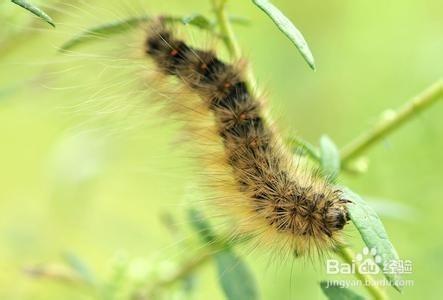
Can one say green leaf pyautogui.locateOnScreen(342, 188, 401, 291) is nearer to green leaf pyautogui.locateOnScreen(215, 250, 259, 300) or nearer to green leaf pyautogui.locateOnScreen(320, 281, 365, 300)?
green leaf pyautogui.locateOnScreen(320, 281, 365, 300)

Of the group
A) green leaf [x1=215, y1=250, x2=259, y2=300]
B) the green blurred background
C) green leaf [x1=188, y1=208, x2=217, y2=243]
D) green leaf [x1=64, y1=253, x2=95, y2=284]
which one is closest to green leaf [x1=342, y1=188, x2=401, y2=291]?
the green blurred background

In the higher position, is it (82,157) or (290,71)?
(290,71)

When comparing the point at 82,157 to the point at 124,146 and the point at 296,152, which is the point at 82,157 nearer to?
the point at 124,146

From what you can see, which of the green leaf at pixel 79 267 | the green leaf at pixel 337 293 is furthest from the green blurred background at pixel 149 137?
the green leaf at pixel 337 293

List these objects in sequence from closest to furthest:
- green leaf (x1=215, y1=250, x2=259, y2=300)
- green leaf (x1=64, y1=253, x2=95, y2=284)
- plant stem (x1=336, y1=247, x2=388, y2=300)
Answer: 1. plant stem (x1=336, y1=247, x2=388, y2=300)
2. green leaf (x1=215, y1=250, x2=259, y2=300)
3. green leaf (x1=64, y1=253, x2=95, y2=284)

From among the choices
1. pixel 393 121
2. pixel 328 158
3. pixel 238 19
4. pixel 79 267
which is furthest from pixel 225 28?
pixel 79 267

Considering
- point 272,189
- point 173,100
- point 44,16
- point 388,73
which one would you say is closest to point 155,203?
point 388,73

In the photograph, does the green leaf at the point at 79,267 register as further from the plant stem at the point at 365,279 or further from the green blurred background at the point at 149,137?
the plant stem at the point at 365,279
